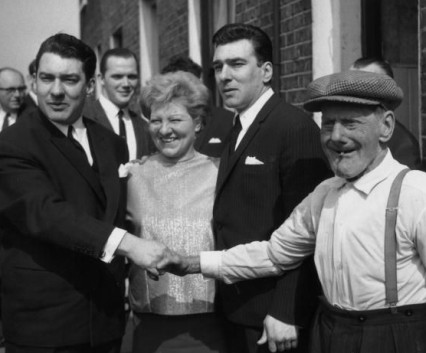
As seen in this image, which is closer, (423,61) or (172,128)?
(172,128)

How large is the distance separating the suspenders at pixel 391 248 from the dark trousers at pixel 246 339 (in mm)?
766

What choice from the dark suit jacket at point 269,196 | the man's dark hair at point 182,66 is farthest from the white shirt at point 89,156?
the man's dark hair at point 182,66

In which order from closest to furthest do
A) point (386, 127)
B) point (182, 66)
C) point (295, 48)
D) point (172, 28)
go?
point (386, 127), point (295, 48), point (182, 66), point (172, 28)

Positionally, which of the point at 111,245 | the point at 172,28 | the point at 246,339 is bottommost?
the point at 246,339

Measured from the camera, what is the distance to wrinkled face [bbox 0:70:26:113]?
645cm

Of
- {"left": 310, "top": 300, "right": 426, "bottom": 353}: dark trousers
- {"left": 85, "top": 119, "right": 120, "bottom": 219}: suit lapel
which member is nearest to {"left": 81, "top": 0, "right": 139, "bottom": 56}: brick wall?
{"left": 85, "top": 119, "right": 120, "bottom": 219}: suit lapel

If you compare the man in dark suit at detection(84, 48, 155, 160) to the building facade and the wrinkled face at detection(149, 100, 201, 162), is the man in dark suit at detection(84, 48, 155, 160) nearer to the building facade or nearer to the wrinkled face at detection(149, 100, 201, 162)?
the building facade

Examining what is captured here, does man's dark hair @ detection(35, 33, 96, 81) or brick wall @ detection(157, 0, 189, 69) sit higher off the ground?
brick wall @ detection(157, 0, 189, 69)

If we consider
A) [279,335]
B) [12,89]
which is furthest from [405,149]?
[12,89]

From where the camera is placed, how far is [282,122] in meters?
2.96

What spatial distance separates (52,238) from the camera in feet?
8.88

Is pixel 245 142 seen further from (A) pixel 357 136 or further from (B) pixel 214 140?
(B) pixel 214 140

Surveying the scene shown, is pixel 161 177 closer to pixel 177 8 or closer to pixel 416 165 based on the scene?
pixel 416 165

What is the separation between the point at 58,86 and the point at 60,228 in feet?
1.96
